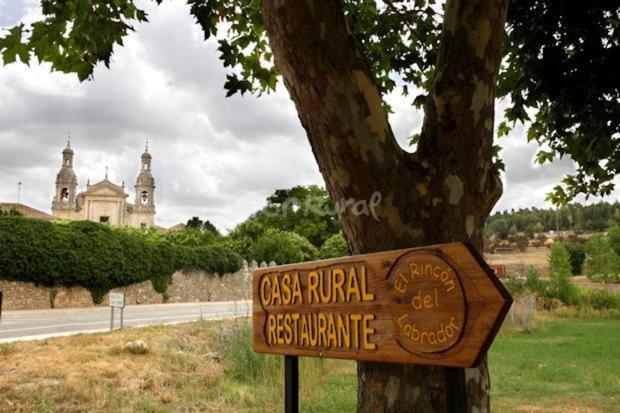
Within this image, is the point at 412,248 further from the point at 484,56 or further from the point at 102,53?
the point at 102,53

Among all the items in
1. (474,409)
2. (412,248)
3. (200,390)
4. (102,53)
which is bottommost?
(200,390)

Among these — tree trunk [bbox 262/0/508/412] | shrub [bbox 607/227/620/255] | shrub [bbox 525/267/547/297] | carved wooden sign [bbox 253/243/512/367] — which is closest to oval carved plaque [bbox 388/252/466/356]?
carved wooden sign [bbox 253/243/512/367]

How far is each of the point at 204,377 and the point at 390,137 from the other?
5.98 metres

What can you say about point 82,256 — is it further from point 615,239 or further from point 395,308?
point 615,239

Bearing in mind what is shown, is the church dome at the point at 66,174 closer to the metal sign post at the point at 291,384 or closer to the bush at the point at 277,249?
the bush at the point at 277,249

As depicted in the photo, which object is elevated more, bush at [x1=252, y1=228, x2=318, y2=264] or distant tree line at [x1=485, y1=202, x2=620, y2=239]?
distant tree line at [x1=485, y1=202, x2=620, y2=239]

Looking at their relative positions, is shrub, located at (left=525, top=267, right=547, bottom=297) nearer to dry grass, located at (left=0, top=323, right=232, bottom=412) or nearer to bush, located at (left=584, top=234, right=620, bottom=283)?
bush, located at (left=584, top=234, right=620, bottom=283)

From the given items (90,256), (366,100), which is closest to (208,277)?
(90,256)

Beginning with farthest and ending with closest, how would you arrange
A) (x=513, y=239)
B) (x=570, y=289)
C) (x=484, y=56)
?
(x=513, y=239)
(x=570, y=289)
(x=484, y=56)

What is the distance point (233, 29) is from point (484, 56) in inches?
122

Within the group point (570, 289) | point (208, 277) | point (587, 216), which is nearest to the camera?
point (570, 289)

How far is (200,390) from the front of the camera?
679 centimetres

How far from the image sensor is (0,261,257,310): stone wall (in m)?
20.8

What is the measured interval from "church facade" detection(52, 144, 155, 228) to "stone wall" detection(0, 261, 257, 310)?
165 feet
